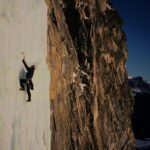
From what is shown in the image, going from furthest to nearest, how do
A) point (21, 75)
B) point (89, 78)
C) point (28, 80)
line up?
1. point (89, 78)
2. point (28, 80)
3. point (21, 75)

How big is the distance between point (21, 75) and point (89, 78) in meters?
22.9

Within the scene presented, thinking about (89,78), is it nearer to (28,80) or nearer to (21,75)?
(28,80)

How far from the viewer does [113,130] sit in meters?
40.6

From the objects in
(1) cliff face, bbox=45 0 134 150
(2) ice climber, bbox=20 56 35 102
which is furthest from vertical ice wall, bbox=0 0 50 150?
(1) cliff face, bbox=45 0 134 150

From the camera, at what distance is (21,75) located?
11422mm

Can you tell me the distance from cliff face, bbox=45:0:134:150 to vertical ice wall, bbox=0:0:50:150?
13.1ft

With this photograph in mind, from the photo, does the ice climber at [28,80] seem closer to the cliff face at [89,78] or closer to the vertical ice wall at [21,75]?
the vertical ice wall at [21,75]

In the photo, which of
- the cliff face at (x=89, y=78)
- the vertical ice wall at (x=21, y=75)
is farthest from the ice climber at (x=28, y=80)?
the cliff face at (x=89, y=78)

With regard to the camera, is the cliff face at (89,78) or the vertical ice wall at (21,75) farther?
the cliff face at (89,78)

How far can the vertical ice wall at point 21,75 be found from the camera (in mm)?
10391

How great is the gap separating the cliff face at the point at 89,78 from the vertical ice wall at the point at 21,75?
157 inches

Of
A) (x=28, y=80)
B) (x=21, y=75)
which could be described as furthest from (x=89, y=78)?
(x=21, y=75)

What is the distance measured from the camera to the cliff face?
21.5 meters

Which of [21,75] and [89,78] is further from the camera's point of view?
[89,78]
